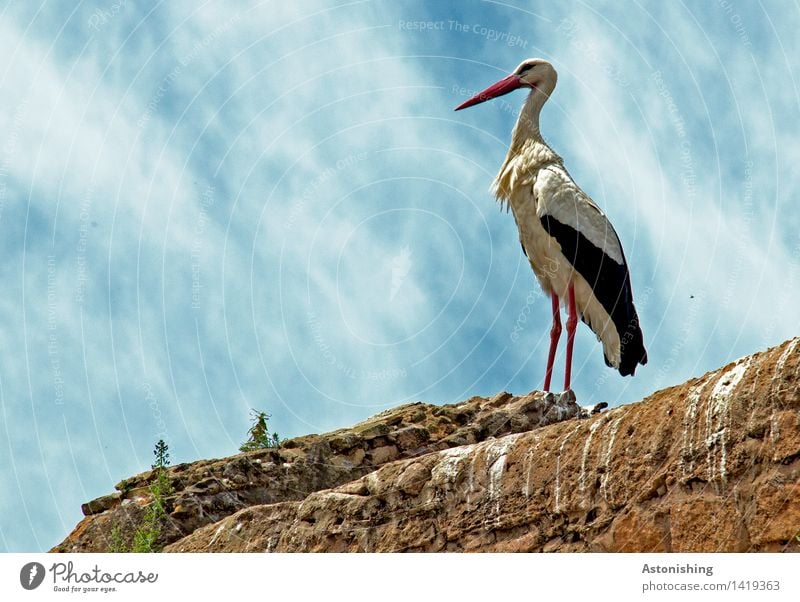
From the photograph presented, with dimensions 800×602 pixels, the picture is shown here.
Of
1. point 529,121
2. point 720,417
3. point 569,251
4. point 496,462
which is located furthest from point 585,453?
point 529,121

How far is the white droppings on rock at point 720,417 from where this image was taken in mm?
7637

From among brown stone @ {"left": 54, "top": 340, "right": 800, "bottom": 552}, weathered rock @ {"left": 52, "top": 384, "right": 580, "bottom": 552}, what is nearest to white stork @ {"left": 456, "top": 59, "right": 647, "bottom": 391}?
weathered rock @ {"left": 52, "top": 384, "right": 580, "bottom": 552}

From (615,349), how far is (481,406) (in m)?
2.18

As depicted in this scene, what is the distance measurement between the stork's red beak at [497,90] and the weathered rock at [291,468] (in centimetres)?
507

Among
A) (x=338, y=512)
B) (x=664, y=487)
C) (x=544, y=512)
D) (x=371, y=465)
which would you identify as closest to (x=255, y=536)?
(x=338, y=512)

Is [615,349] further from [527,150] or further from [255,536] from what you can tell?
[255,536]

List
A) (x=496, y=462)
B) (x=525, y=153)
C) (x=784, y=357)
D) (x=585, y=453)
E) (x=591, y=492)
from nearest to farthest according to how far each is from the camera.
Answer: (x=784, y=357), (x=591, y=492), (x=585, y=453), (x=496, y=462), (x=525, y=153)

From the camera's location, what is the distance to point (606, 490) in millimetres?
8320

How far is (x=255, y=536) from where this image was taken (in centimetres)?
1045

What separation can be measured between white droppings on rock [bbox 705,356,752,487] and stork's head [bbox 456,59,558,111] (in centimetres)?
845

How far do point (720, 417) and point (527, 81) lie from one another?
905cm

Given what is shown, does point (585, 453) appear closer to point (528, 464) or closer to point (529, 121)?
point (528, 464)
